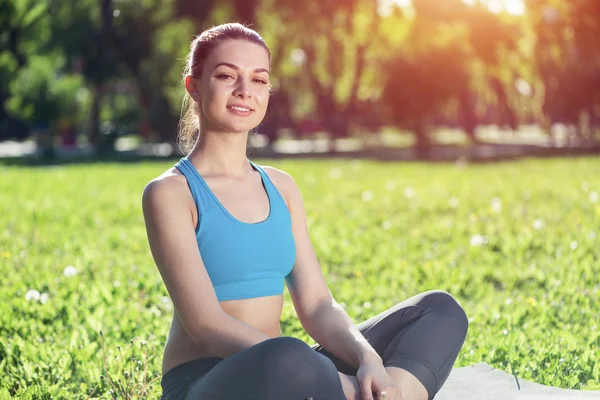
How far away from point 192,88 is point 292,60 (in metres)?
35.3

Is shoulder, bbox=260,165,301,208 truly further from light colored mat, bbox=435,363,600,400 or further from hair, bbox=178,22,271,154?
light colored mat, bbox=435,363,600,400

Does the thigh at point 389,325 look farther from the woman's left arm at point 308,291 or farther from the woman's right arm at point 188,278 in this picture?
the woman's right arm at point 188,278

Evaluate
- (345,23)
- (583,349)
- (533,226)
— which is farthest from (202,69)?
(345,23)

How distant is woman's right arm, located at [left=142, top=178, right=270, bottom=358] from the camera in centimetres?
290

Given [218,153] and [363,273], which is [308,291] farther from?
[363,273]

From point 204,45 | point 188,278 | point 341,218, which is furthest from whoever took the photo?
Answer: point 341,218

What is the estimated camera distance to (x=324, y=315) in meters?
3.34

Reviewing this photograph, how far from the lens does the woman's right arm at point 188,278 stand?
9.51 ft

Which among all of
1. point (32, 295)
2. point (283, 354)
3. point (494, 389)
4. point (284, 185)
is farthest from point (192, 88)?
point (32, 295)

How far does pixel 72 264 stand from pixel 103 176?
9.81 m

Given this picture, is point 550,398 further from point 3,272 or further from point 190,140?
point 3,272

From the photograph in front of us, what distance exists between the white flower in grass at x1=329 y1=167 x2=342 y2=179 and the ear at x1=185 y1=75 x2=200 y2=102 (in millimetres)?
13857

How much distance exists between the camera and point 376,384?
2.97 metres

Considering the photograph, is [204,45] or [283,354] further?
[204,45]
